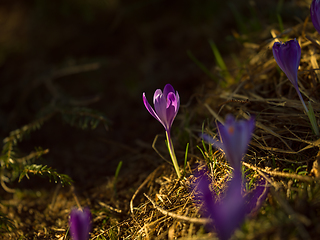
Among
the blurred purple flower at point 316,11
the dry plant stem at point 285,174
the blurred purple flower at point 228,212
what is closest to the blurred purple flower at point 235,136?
the blurred purple flower at point 228,212

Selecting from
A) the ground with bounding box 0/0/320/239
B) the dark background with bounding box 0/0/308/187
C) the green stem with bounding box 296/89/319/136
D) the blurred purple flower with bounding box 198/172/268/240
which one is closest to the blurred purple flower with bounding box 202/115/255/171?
the blurred purple flower with bounding box 198/172/268/240

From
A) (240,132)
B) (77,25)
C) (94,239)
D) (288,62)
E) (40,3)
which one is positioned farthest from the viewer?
(77,25)

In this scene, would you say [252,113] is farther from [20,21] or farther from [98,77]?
[20,21]

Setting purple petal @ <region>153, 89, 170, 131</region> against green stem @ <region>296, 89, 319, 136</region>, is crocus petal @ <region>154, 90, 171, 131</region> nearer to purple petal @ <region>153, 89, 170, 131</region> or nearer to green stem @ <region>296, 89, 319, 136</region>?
purple petal @ <region>153, 89, 170, 131</region>

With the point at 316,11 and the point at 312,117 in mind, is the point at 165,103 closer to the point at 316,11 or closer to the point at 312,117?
the point at 312,117

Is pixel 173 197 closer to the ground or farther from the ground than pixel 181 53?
closer to the ground

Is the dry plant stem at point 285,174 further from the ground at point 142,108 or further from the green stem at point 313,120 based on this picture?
the green stem at point 313,120

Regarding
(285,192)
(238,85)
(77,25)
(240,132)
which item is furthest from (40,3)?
(285,192)

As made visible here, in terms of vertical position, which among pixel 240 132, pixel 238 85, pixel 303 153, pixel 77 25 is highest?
pixel 77 25
